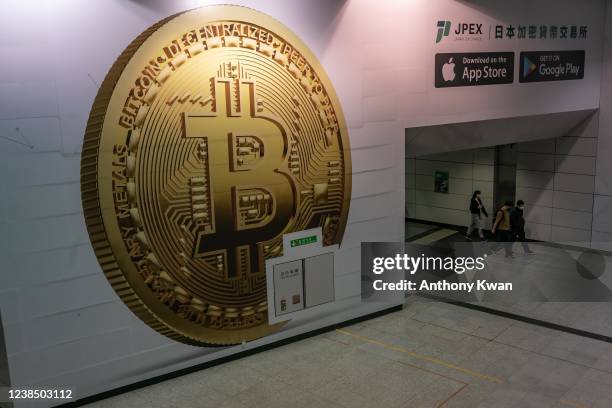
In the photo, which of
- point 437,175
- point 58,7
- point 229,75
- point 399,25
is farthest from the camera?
point 437,175

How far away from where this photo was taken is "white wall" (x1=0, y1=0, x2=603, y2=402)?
600cm

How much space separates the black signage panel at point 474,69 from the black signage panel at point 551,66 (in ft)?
1.58

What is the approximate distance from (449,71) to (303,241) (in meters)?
3.85

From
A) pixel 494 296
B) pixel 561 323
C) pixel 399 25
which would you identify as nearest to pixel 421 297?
pixel 494 296

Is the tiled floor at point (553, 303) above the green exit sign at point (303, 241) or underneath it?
underneath

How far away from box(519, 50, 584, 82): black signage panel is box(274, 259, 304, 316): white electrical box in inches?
233

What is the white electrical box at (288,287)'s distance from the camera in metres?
8.08

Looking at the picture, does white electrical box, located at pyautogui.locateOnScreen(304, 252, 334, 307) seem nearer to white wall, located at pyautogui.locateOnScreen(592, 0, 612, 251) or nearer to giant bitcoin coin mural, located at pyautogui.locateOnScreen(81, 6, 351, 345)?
giant bitcoin coin mural, located at pyautogui.locateOnScreen(81, 6, 351, 345)

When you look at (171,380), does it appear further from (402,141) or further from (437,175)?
(437,175)

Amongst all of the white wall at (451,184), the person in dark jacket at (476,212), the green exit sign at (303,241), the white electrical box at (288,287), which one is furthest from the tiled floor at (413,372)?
the white wall at (451,184)

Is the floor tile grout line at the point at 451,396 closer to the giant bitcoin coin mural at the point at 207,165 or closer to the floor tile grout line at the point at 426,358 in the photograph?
the floor tile grout line at the point at 426,358

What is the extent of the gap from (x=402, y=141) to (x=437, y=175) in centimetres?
694

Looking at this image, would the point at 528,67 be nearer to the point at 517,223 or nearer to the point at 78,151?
the point at 517,223

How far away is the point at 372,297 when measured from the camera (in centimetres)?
926
